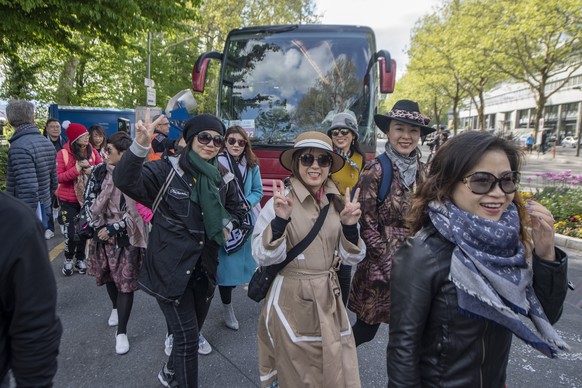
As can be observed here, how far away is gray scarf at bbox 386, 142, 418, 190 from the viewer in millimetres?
2604

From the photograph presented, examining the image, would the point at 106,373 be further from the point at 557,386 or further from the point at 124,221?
the point at 557,386

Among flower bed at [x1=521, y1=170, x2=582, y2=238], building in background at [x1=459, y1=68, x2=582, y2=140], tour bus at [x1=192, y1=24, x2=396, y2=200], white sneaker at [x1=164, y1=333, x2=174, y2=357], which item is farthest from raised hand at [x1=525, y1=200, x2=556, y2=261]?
building in background at [x1=459, y1=68, x2=582, y2=140]

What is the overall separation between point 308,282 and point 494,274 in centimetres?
99

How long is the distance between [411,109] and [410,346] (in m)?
1.91

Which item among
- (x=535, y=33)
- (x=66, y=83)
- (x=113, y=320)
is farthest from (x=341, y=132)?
(x=535, y=33)

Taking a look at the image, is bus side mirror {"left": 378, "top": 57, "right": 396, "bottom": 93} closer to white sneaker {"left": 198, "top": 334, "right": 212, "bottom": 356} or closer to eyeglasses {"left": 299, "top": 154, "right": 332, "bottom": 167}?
eyeglasses {"left": 299, "top": 154, "right": 332, "bottom": 167}

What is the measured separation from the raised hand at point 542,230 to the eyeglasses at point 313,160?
1.09m

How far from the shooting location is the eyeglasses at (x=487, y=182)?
1.43 metres

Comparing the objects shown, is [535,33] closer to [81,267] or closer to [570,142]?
[81,267]

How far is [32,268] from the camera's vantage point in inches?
47.4

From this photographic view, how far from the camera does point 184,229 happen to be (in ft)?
8.00

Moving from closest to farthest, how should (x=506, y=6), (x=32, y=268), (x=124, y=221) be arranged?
(x=32, y=268) < (x=124, y=221) < (x=506, y=6)

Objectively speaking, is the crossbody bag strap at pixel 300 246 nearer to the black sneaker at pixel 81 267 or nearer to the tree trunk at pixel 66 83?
the black sneaker at pixel 81 267

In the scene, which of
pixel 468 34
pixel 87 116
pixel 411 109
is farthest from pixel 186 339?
pixel 468 34
